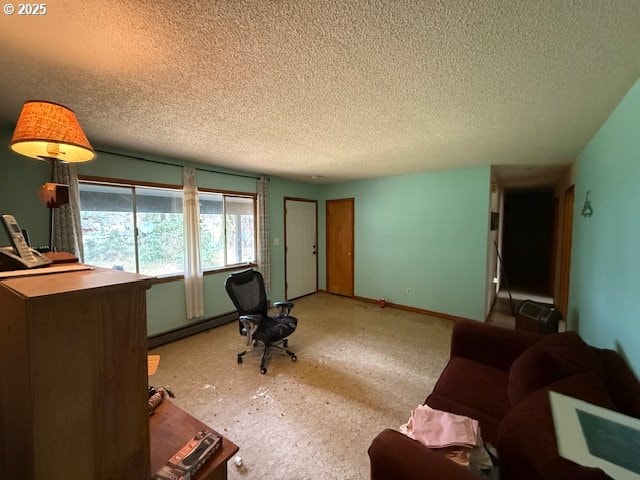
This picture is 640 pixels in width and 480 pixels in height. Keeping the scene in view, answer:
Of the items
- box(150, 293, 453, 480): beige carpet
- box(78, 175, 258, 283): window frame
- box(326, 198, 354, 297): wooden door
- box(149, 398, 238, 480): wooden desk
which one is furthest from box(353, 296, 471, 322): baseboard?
box(149, 398, 238, 480): wooden desk

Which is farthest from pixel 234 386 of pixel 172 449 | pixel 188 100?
pixel 188 100

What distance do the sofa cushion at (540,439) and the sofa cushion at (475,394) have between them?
38 cm

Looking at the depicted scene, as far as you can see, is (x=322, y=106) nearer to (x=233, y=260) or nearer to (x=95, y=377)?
(x=95, y=377)

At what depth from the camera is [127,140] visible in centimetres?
261

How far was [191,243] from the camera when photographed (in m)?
3.42

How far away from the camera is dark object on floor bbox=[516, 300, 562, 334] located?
2.70 m

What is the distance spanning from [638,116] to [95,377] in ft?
9.15

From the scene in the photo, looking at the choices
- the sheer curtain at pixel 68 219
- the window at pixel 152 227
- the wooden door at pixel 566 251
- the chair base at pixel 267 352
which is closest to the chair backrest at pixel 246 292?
the chair base at pixel 267 352

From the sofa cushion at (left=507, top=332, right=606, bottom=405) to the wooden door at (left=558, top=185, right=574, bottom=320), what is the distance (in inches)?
113

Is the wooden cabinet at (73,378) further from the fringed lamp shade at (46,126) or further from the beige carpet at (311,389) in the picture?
the beige carpet at (311,389)

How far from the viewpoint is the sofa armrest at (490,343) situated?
5.99ft

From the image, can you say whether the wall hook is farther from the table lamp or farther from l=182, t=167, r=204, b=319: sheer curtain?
l=182, t=167, r=204, b=319: sheer curtain

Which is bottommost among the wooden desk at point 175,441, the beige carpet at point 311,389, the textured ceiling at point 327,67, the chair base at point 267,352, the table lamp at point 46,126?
the beige carpet at point 311,389

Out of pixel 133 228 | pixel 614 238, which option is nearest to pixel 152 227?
pixel 133 228
